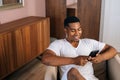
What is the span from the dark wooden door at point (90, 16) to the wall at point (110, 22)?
12cm

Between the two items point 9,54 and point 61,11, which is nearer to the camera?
point 9,54

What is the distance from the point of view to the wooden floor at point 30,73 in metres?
2.58

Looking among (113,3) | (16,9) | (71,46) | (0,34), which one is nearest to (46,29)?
(16,9)

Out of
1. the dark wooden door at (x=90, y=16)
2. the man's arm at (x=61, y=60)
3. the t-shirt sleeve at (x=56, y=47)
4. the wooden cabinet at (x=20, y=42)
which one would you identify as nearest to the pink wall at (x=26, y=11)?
the wooden cabinet at (x=20, y=42)

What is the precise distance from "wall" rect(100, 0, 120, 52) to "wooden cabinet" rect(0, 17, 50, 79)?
1.24m

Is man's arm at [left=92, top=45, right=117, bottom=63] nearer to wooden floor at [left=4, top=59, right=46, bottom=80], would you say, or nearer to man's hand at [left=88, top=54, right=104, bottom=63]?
man's hand at [left=88, top=54, right=104, bottom=63]

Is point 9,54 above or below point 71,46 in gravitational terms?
below

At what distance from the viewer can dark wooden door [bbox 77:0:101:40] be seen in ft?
11.5

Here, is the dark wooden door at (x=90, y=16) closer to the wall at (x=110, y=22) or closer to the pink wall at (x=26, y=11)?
the wall at (x=110, y=22)

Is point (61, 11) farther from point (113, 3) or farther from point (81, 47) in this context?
point (81, 47)

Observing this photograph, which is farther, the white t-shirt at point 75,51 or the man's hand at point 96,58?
the white t-shirt at point 75,51

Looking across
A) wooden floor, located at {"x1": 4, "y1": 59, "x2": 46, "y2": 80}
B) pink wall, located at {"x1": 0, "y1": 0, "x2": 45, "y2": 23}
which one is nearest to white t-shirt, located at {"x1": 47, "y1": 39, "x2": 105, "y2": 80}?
wooden floor, located at {"x1": 4, "y1": 59, "x2": 46, "y2": 80}

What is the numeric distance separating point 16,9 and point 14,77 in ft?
3.70

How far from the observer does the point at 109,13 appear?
357 cm
